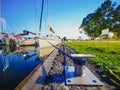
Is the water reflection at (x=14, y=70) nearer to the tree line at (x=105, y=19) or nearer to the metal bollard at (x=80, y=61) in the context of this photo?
the metal bollard at (x=80, y=61)

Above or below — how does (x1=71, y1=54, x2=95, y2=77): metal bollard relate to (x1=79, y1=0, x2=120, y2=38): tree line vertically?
below

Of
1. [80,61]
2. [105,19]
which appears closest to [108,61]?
[80,61]

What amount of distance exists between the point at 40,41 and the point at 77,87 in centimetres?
1052

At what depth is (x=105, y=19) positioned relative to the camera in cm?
3900

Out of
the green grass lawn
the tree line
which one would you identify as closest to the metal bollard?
the green grass lawn

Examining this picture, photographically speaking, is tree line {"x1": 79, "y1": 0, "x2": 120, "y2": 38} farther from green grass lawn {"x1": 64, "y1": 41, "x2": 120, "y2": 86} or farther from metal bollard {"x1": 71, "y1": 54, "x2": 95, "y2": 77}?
metal bollard {"x1": 71, "y1": 54, "x2": 95, "y2": 77}

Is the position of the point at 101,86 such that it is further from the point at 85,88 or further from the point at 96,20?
the point at 96,20

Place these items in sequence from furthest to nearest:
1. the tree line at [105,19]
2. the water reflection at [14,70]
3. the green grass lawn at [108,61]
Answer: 1. the tree line at [105,19]
2. the water reflection at [14,70]
3. the green grass lawn at [108,61]

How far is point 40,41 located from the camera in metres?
12.5

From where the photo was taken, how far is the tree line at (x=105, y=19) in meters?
37.0

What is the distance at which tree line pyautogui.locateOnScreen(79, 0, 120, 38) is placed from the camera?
37.0 metres

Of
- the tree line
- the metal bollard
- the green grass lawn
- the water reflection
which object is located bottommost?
the water reflection

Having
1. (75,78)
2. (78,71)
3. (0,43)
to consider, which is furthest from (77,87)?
(0,43)

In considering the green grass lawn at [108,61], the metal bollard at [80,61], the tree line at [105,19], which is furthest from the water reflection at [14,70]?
the tree line at [105,19]
